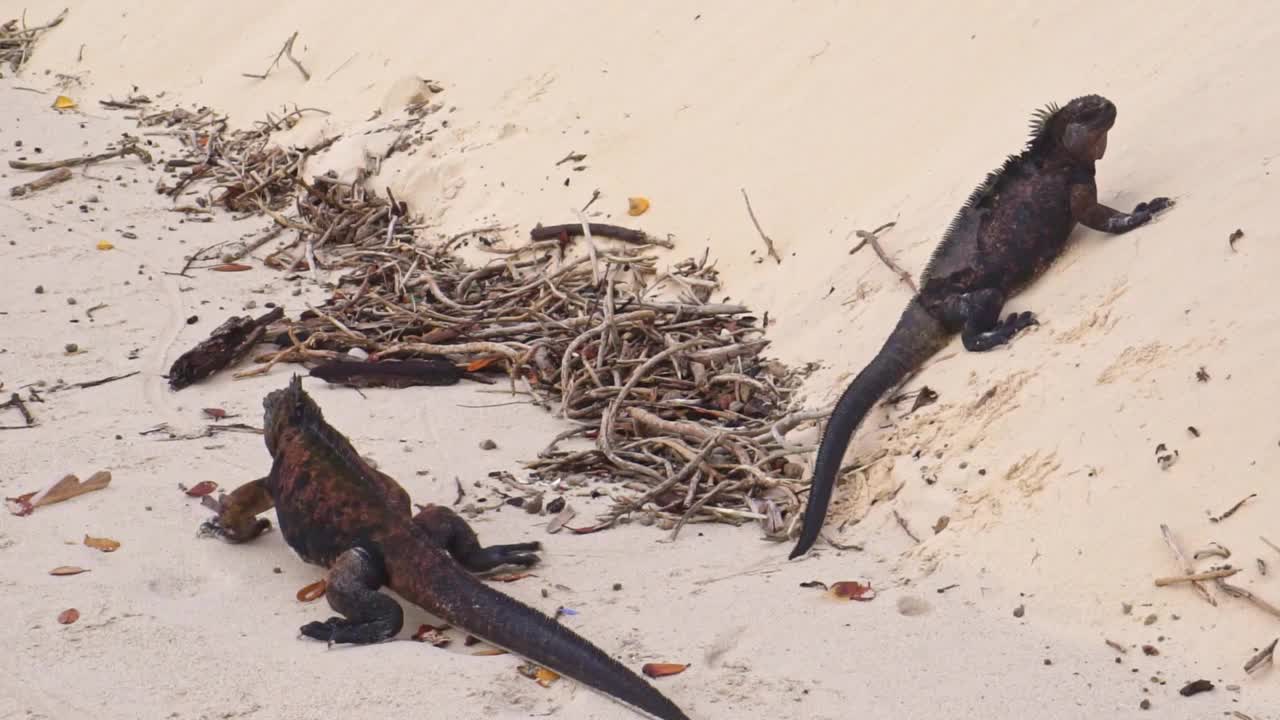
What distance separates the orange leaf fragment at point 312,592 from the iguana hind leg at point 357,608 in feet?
0.79

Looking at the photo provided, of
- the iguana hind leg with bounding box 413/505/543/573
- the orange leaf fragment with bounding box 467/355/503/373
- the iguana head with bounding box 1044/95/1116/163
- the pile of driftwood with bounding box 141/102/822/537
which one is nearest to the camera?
the iguana hind leg with bounding box 413/505/543/573

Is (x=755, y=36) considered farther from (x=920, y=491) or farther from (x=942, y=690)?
(x=942, y=690)

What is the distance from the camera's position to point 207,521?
4691mm

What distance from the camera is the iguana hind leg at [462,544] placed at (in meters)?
4.28

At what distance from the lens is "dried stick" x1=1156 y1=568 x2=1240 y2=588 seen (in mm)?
3670

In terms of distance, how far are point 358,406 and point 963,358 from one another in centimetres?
281

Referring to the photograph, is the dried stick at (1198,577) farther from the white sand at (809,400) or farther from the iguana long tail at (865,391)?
the iguana long tail at (865,391)

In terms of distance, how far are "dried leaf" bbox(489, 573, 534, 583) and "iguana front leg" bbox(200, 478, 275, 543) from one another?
88 cm

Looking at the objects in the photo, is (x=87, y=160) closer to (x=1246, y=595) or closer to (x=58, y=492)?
(x=58, y=492)

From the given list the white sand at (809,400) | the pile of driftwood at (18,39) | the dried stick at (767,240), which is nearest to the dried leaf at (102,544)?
the white sand at (809,400)

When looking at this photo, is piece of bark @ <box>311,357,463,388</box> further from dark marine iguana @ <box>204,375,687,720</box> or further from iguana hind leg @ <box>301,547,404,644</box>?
iguana hind leg @ <box>301,547,404,644</box>

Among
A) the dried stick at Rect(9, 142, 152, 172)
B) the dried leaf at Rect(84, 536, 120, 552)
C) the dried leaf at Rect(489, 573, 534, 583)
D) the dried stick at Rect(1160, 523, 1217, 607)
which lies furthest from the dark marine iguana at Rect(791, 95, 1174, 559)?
the dried stick at Rect(9, 142, 152, 172)

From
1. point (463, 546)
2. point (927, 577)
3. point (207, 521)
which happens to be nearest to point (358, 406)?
point (207, 521)

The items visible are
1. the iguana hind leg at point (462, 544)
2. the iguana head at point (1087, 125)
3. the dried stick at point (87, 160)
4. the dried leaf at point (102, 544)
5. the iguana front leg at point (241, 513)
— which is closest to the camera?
the iguana hind leg at point (462, 544)
